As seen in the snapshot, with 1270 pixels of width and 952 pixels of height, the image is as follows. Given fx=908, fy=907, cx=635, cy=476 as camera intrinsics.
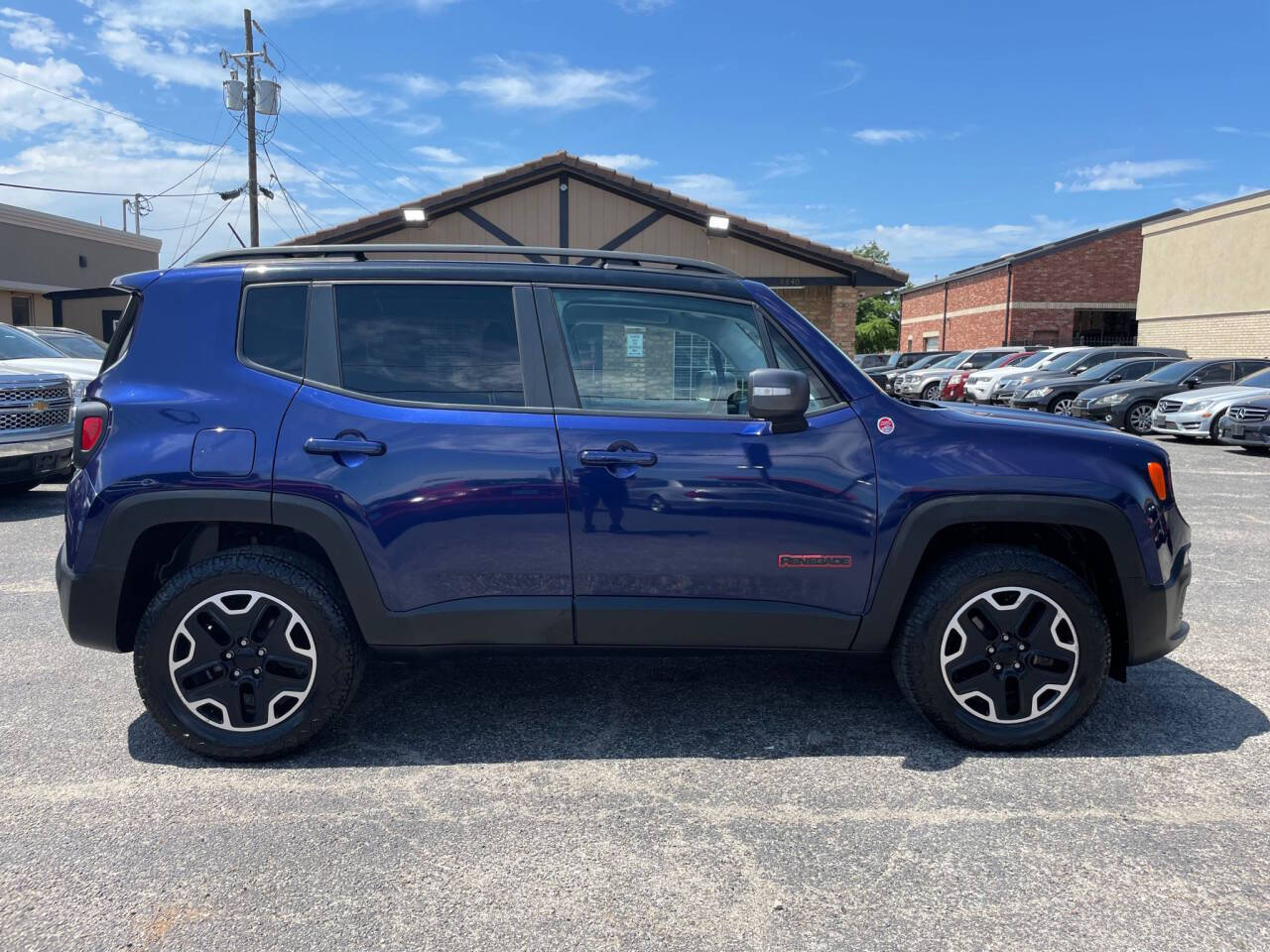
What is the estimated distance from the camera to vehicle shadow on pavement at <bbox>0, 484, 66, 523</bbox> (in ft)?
27.4

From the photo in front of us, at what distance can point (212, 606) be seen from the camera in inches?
129

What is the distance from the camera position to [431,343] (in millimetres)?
3391

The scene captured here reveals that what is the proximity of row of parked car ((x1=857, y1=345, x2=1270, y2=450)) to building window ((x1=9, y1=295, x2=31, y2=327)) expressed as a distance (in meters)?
31.3

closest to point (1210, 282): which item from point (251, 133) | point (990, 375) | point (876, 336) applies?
point (990, 375)

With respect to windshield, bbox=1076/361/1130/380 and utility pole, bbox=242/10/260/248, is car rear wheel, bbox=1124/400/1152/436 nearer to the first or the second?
windshield, bbox=1076/361/1130/380

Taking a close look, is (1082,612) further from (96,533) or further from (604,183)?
(604,183)

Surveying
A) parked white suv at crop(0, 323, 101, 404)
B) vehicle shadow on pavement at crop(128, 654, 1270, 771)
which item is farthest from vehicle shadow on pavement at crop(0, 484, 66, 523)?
vehicle shadow on pavement at crop(128, 654, 1270, 771)

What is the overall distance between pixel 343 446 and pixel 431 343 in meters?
0.51

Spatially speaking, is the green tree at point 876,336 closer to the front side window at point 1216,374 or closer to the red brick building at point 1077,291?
the red brick building at point 1077,291

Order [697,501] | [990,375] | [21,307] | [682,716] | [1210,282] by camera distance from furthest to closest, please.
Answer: [21,307], [1210,282], [990,375], [682,716], [697,501]

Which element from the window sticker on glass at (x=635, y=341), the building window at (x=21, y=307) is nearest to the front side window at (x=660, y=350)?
the window sticker on glass at (x=635, y=341)

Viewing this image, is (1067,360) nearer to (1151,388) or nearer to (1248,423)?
(1151,388)

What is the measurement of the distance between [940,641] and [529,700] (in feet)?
5.70

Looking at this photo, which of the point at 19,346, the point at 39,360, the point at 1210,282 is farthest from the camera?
the point at 1210,282
